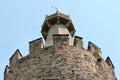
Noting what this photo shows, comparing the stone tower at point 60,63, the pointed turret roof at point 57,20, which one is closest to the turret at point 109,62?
the stone tower at point 60,63

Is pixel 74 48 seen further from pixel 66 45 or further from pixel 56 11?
pixel 56 11

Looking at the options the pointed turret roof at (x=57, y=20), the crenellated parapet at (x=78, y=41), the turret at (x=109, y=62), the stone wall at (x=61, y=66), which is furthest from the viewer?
the pointed turret roof at (x=57, y=20)

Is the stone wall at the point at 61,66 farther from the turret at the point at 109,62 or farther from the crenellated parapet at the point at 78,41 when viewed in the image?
the turret at the point at 109,62

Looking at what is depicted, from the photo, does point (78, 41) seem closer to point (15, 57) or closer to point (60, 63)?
point (60, 63)

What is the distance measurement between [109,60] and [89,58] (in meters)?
1.45

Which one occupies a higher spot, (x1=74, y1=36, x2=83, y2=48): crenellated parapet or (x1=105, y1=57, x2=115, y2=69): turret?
(x1=74, y1=36, x2=83, y2=48): crenellated parapet

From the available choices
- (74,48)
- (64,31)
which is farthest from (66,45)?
(64,31)

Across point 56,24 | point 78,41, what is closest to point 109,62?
point 78,41

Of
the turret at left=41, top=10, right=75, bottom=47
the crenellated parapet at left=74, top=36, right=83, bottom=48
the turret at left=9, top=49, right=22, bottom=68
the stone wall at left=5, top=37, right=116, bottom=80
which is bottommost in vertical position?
the stone wall at left=5, top=37, right=116, bottom=80

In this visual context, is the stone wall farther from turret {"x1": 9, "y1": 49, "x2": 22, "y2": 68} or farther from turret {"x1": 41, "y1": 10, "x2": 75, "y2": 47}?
turret {"x1": 41, "y1": 10, "x2": 75, "y2": 47}

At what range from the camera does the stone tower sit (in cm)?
1385

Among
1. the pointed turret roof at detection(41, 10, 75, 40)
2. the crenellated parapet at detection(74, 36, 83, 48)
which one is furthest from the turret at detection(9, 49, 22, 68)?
the pointed turret roof at detection(41, 10, 75, 40)

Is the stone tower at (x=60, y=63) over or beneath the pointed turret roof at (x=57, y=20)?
beneath

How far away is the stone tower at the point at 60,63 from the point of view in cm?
1385
